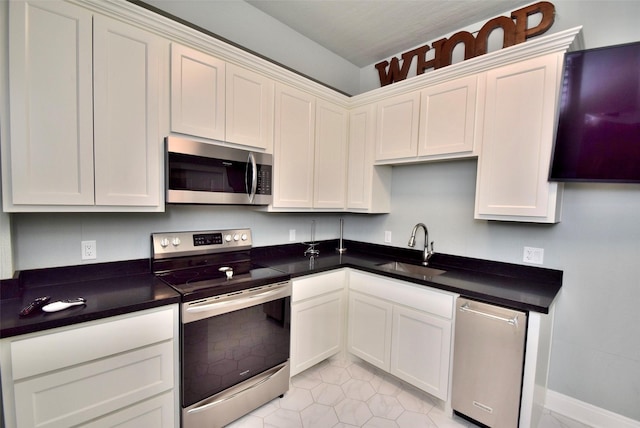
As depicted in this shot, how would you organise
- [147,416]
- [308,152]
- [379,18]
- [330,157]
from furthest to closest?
1. [330,157]
2. [308,152]
3. [379,18]
4. [147,416]

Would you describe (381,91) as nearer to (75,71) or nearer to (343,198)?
(343,198)

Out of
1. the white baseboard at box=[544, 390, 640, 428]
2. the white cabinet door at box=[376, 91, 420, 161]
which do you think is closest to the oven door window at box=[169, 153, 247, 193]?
the white cabinet door at box=[376, 91, 420, 161]

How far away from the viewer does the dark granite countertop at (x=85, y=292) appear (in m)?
1.15

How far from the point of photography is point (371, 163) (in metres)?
2.63

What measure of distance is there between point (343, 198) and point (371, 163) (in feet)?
1.46

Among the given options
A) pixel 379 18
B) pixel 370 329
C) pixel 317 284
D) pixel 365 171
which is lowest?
pixel 370 329

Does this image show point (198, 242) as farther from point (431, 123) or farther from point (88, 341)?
point (431, 123)

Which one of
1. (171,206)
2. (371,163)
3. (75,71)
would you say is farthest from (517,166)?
(75,71)

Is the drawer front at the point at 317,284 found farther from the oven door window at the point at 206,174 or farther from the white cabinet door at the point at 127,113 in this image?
the white cabinet door at the point at 127,113

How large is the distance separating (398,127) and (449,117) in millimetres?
429

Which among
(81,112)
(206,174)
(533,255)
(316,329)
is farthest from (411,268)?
(81,112)

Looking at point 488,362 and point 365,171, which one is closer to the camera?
point 488,362

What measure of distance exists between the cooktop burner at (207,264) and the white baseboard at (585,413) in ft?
6.81

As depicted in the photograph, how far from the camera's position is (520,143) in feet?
5.90
